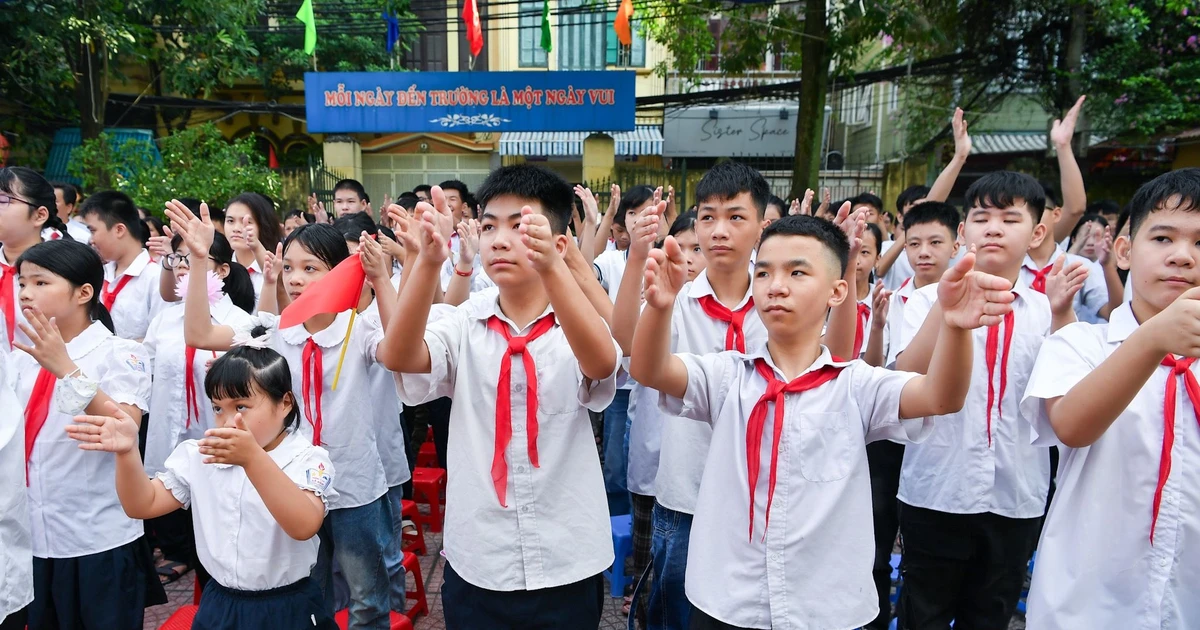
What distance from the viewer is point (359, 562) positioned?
2.73m

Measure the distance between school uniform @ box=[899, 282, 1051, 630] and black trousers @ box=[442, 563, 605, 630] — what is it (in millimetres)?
1264

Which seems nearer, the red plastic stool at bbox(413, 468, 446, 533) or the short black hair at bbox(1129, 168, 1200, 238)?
the short black hair at bbox(1129, 168, 1200, 238)

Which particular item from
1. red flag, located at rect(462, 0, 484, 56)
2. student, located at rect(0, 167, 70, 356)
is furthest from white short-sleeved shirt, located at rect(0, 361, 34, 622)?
red flag, located at rect(462, 0, 484, 56)

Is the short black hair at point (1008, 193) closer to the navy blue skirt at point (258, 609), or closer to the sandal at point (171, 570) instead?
the navy blue skirt at point (258, 609)

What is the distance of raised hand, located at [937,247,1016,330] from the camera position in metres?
1.59

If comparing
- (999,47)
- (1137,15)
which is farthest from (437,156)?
(1137,15)

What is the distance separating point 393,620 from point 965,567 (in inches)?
84.6

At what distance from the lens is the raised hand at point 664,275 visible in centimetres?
177

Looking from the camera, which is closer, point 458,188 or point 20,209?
point 20,209

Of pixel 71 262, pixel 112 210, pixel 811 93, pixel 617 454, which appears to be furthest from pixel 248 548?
pixel 811 93

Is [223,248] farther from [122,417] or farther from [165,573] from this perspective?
[122,417]

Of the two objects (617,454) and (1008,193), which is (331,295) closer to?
(617,454)

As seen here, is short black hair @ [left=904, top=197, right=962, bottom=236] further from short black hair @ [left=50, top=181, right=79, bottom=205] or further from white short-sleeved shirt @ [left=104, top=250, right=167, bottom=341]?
short black hair @ [left=50, top=181, right=79, bottom=205]

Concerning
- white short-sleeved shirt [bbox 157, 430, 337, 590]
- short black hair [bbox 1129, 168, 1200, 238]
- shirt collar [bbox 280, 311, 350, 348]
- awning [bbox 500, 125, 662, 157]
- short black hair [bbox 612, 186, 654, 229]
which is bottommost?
white short-sleeved shirt [bbox 157, 430, 337, 590]
